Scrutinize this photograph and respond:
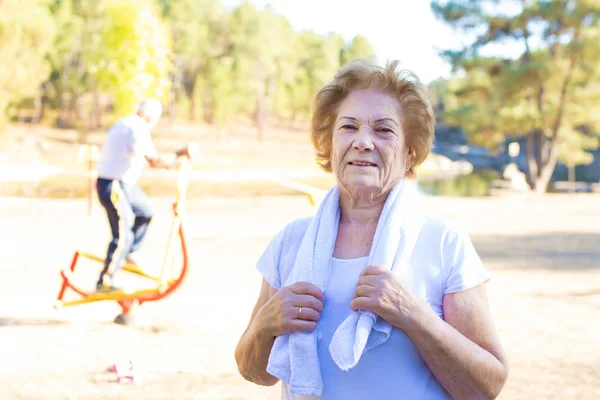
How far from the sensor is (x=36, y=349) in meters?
5.35

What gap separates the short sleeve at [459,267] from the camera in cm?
173

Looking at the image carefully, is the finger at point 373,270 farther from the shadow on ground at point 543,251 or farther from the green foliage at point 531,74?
the green foliage at point 531,74

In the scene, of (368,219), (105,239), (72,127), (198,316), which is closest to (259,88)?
(72,127)

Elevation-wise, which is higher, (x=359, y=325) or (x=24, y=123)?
(x=359, y=325)

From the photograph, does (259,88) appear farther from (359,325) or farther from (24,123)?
(359,325)

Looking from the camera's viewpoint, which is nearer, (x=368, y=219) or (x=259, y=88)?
(x=368, y=219)

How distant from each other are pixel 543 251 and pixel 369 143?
1007 cm

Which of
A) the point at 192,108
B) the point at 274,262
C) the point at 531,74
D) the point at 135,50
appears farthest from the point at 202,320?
the point at 192,108

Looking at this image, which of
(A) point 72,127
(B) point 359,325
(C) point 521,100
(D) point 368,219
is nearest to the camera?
(B) point 359,325

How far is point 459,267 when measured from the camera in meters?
1.73

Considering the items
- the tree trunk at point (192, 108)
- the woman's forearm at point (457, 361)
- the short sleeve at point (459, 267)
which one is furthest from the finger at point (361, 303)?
the tree trunk at point (192, 108)

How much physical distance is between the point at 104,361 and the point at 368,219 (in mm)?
3646

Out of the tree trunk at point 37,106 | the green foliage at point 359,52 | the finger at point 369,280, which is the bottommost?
the tree trunk at point 37,106

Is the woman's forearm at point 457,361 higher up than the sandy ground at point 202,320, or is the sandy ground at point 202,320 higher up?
the woman's forearm at point 457,361
